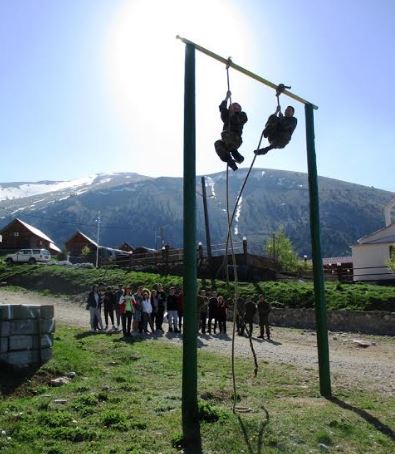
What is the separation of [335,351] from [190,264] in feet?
38.9

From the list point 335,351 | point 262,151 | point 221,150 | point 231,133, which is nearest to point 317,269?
point 262,151

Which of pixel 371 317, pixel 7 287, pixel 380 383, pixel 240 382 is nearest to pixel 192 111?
A: pixel 240 382

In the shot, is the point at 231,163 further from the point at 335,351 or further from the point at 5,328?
the point at 335,351

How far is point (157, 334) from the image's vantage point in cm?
1897

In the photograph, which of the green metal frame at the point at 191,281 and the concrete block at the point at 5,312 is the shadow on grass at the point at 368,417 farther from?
the concrete block at the point at 5,312

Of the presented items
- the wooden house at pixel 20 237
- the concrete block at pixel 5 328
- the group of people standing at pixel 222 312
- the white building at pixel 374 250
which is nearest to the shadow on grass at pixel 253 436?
the concrete block at pixel 5 328

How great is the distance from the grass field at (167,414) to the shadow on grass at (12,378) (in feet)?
0.06

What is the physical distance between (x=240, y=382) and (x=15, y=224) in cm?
7083

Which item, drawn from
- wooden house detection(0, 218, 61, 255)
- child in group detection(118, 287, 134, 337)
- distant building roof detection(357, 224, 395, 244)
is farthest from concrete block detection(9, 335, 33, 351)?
wooden house detection(0, 218, 61, 255)

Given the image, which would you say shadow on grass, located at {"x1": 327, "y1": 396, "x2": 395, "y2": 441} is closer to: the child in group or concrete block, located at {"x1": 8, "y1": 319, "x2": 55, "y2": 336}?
concrete block, located at {"x1": 8, "y1": 319, "x2": 55, "y2": 336}

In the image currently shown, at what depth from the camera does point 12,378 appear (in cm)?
869

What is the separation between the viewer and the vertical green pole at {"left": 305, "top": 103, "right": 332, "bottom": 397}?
8.56m

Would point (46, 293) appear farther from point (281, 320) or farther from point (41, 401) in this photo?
point (41, 401)

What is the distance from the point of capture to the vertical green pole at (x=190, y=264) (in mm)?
6637
